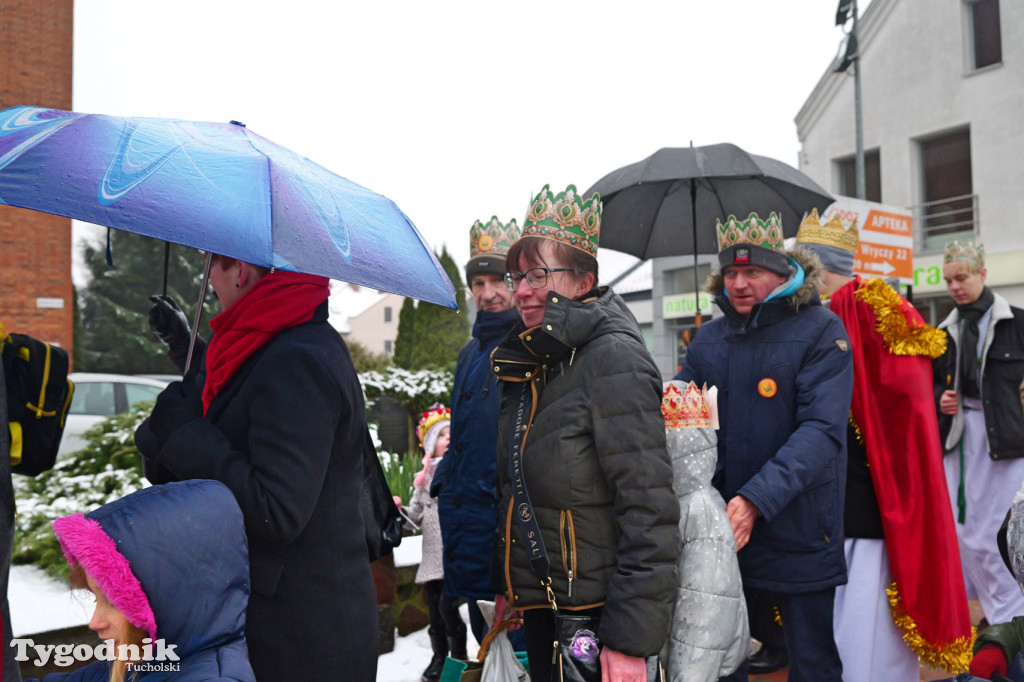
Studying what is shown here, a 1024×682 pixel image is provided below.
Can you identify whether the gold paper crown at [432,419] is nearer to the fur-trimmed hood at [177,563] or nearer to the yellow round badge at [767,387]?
the yellow round badge at [767,387]

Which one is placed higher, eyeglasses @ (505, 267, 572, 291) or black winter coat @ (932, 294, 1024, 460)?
eyeglasses @ (505, 267, 572, 291)

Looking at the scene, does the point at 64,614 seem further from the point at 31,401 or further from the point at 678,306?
the point at 678,306

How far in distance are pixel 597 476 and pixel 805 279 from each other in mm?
1585

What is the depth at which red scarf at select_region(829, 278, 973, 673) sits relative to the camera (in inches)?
131

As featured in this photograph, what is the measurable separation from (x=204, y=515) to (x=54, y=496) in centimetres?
496

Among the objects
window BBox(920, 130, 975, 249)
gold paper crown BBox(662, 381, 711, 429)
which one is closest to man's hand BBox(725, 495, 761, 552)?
gold paper crown BBox(662, 381, 711, 429)

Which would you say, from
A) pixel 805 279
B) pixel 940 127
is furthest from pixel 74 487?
pixel 940 127

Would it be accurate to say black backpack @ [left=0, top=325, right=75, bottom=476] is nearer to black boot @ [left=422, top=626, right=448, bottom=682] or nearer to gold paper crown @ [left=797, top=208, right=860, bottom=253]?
black boot @ [left=422, top=626, right=448, bottom=682]

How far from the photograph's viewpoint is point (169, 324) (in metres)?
2.70

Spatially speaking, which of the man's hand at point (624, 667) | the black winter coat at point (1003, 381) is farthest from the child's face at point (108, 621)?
the black winter coat at point (1003, 381)

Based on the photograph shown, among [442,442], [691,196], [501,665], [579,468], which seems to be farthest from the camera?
[691,196]

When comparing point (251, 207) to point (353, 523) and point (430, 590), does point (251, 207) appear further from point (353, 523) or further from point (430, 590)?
point (430, 590)

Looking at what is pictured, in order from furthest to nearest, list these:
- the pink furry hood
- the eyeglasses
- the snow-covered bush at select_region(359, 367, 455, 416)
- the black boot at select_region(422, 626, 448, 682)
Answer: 1. the snow-covered bush at select_region(359, 367, 455, 416)
2. the black boot at select_region(422, 626, 448, 682)
3. the eyeglasses
4. the pink furry hood

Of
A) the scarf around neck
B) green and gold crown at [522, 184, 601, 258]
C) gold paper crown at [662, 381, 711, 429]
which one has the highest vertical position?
green and gold crown at [522, 184, 601, 258]
